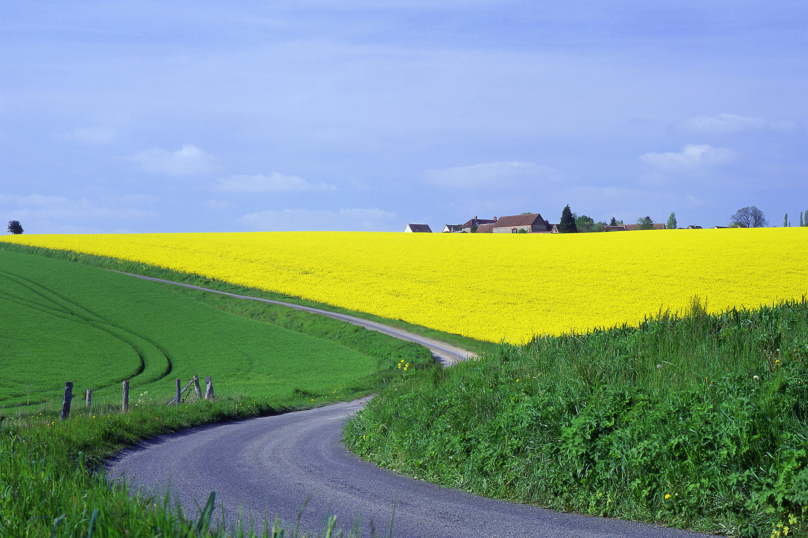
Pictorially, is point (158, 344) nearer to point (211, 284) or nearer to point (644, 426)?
point (211, 284)

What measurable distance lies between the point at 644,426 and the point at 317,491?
199 inches

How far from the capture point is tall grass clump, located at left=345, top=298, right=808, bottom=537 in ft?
22.3

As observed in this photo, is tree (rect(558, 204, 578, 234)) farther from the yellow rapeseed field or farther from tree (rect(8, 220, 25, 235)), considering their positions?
tree (rect(8, 220, 25, 235))

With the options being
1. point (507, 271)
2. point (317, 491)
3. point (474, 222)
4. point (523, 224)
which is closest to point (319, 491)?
point (317, 491)

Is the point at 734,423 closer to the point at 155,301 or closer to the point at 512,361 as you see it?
the point at 512,361

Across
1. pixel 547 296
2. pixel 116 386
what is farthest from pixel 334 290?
pixel 116 386

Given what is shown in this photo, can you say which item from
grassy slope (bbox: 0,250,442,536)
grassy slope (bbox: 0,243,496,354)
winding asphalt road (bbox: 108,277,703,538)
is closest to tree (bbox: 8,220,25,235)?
grassy slope (bbox: 0,243,496,354)

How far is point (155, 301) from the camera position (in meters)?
46.9

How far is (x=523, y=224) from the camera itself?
490 feet

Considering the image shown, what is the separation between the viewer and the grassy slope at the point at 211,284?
40.4 metres

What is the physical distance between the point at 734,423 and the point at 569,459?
2055 millimetres

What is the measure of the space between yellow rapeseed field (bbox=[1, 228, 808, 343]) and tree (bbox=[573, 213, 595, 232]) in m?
87.7

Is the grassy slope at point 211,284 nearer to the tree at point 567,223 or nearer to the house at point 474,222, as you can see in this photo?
the tree at point 567,223

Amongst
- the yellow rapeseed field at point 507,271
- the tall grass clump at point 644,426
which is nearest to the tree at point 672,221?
the yellow rapeseed field at point 507,271
